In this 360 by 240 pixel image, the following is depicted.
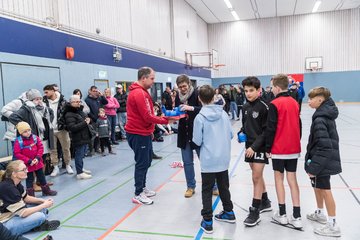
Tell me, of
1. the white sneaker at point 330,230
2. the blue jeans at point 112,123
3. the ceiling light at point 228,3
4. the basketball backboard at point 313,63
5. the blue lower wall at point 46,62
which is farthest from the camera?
the basketball backboard at point 313,63

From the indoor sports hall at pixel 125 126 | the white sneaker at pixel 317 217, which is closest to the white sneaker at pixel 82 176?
the indoor sports hall at pixel 125 126

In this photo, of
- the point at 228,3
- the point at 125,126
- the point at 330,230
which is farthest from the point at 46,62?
the point at 228,3

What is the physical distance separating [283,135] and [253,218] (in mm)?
959

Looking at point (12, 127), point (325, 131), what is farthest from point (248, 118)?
point (12, 127)

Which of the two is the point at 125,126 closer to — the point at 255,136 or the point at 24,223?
the point at 24,223

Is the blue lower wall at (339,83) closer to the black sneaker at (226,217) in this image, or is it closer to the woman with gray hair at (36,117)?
the woman with gray hair at (36,117)

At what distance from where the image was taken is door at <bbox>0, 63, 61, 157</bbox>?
5.75 m

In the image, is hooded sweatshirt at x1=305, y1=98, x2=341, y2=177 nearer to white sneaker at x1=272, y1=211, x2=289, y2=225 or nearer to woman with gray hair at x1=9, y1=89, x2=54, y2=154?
white sneaker at x1=272, y1=211, x2=289, y2=225

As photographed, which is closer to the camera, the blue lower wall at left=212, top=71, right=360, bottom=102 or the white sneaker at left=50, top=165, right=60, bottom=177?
the white sneaker at left=50, top=165, right=60, bottom=177

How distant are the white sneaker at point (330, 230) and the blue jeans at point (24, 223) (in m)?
2.94

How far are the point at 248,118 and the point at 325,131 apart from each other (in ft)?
2.58

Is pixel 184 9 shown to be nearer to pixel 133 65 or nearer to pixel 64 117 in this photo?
pixel 133 65

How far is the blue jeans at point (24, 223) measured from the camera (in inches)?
124

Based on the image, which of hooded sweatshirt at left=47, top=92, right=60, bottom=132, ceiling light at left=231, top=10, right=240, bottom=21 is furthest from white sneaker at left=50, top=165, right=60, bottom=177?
ceiling light at left=231, top=10, right=240, bottom=21
